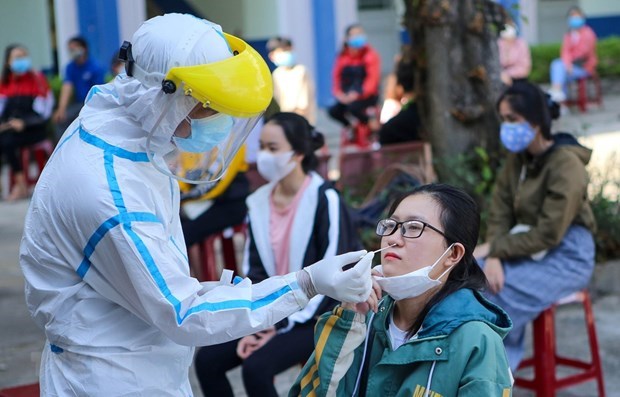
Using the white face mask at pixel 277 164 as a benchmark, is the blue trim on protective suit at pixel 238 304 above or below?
above

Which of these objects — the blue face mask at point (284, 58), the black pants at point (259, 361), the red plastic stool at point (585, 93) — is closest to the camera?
the black pants at point (259, 361)

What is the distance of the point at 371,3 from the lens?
67.2 feet

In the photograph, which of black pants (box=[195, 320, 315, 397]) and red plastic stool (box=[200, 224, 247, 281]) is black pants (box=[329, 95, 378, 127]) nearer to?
red plastic stool (box=[200, 224, 247, 281])

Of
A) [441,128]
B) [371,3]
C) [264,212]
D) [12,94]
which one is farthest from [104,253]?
[371,3]

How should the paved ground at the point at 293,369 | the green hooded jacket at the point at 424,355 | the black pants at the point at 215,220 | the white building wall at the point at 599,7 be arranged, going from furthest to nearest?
the white building wall at the point at 599,7
the black pants at the point at 215,220
the paved ground at the point at 293,369
the green hooded jacket at the point at 424,355

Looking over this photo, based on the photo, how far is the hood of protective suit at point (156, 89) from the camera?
245 cm

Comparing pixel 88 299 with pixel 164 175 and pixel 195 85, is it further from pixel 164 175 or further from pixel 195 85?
pixel 195 85

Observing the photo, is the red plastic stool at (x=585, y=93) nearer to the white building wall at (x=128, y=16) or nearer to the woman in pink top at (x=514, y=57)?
the woman in pink top at (x=514, y=57)

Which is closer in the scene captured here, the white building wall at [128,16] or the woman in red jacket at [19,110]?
the woman in red jacket at [19,110]

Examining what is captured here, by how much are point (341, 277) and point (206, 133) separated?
50 cm

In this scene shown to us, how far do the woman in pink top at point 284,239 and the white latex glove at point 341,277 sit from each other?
5.55ft

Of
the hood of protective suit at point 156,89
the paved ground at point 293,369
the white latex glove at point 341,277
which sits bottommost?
the paved ground at point 293,369

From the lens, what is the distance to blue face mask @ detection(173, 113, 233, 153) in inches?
99.7

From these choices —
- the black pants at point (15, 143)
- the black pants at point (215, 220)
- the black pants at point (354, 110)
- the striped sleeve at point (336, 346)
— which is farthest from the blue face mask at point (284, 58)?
the striped sleeve at point (336, 346)
